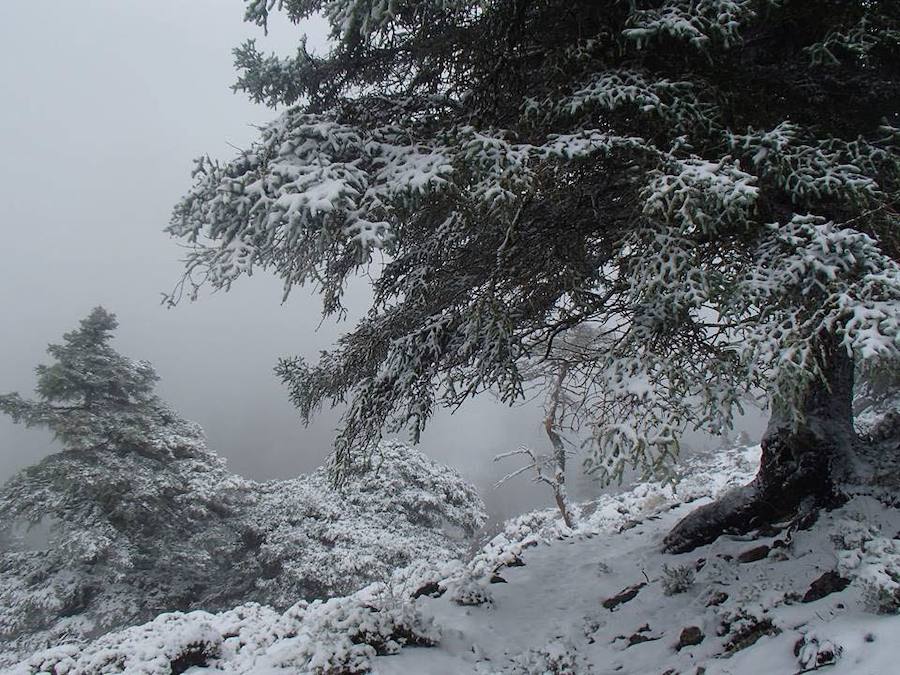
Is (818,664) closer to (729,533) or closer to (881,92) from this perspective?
(729,533)

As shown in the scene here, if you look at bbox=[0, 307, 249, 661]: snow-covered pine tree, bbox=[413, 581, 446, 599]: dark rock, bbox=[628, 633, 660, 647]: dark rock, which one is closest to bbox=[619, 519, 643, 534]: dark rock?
bbox=[413, 581, 446, 599]: dark rock

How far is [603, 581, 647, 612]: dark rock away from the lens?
5664 mm

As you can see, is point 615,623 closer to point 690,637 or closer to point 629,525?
point 690,637

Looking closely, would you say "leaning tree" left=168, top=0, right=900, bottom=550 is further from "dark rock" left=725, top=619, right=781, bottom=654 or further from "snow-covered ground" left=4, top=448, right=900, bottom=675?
"dark rock" left=725, top=619, right=781, bottom=654

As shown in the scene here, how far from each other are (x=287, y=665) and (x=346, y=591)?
13033mm

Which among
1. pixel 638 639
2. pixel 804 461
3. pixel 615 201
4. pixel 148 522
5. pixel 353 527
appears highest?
pixel 148 522

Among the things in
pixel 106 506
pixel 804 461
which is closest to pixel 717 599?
pixel 804 461

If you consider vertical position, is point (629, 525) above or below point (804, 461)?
below

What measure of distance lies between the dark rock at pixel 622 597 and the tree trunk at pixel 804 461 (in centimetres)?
110

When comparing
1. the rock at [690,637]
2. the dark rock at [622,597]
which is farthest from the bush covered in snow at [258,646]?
the rock at [690,637]

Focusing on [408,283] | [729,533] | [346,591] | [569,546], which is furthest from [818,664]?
[346,591]

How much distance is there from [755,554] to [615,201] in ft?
12.5

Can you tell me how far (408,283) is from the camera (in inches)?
235

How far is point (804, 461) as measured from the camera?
18.2 ft
